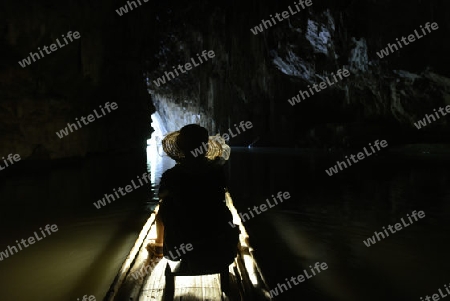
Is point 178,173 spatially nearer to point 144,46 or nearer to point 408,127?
point 144,46

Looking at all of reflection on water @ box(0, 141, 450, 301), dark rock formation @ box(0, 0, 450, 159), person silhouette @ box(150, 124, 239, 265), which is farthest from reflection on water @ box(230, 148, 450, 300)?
dark rock formation @ box(0, 0, 450, 159)

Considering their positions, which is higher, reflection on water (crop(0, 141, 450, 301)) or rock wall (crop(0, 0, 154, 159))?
rock wall (crop(0, 0, 154, 159))

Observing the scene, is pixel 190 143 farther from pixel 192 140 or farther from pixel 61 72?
pixel 61 72

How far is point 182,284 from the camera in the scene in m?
2.53

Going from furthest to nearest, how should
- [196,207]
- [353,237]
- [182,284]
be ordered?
[353,237] → [182,284] → [196,207]

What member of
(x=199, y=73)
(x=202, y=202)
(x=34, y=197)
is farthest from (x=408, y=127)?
(x=202, y=202)

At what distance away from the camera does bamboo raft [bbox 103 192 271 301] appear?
229cm

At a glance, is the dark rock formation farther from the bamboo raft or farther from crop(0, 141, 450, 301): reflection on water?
the bamboo raft

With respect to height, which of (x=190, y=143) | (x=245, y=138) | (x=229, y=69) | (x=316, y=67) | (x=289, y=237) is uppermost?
(x=229, y=69)

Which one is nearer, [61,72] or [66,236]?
[66,236]

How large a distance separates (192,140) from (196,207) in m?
0.42

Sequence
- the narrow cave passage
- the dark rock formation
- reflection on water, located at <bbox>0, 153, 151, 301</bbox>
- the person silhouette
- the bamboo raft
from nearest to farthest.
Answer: the person silhouette < the bamboo raft < reflection on water, located at <bbox>0, 153, 151, 301</bbox> < the narrow cave passage < the dark rock formation

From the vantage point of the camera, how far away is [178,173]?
216 cm

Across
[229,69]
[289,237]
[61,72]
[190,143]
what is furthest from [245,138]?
[190,143]
